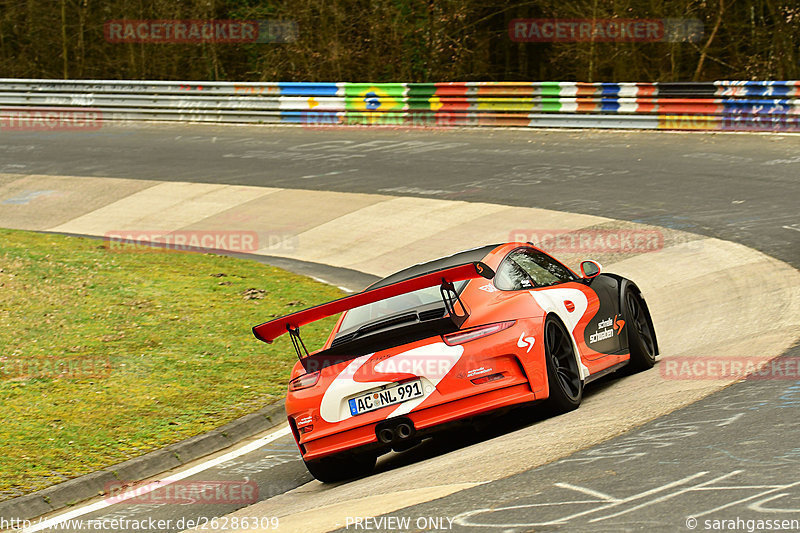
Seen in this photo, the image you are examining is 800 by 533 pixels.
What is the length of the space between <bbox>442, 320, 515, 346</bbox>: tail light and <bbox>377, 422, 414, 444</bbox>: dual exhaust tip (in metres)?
0.59

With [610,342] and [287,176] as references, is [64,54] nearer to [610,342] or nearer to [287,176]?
[287,176]

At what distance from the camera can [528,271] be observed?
8.06 metres

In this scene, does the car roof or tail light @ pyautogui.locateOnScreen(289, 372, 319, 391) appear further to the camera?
the car roof

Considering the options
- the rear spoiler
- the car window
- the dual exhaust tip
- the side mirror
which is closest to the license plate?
the dual exhaust tip

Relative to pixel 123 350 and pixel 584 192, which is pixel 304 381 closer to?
pixel 123 350

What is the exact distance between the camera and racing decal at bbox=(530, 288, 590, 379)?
7.51m

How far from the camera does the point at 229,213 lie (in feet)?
67.3

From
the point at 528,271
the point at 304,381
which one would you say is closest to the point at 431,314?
the point at 304,381

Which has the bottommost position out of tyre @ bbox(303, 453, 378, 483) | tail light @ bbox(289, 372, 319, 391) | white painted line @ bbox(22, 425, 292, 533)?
white painted line @ bbox(22, 425, 292, 533)

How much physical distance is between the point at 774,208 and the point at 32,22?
3370cm

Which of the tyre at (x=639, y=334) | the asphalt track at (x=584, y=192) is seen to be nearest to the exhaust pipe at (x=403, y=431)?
the asphalt track at (x=584, y=192)

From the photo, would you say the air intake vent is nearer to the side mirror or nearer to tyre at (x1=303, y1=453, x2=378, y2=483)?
tyre at (x1=303, y1=453, x2=378, y2=483)

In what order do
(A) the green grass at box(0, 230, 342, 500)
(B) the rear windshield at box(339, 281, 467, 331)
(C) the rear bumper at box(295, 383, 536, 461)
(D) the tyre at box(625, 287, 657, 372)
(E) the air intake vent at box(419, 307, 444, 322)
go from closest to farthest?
(C) the rear bumper at box(295, 383, 536, 461)
(E) the air intake vent at box(419, 307, 444, 322)
(B) the rear windshield at box(339, 281, 467, 331)
(A) the green grass at box(0, 230, 342, 500)
(D) the tyre at box(625, 287, 657, 372)

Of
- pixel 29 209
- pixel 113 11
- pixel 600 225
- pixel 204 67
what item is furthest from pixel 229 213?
pixel 113 11
